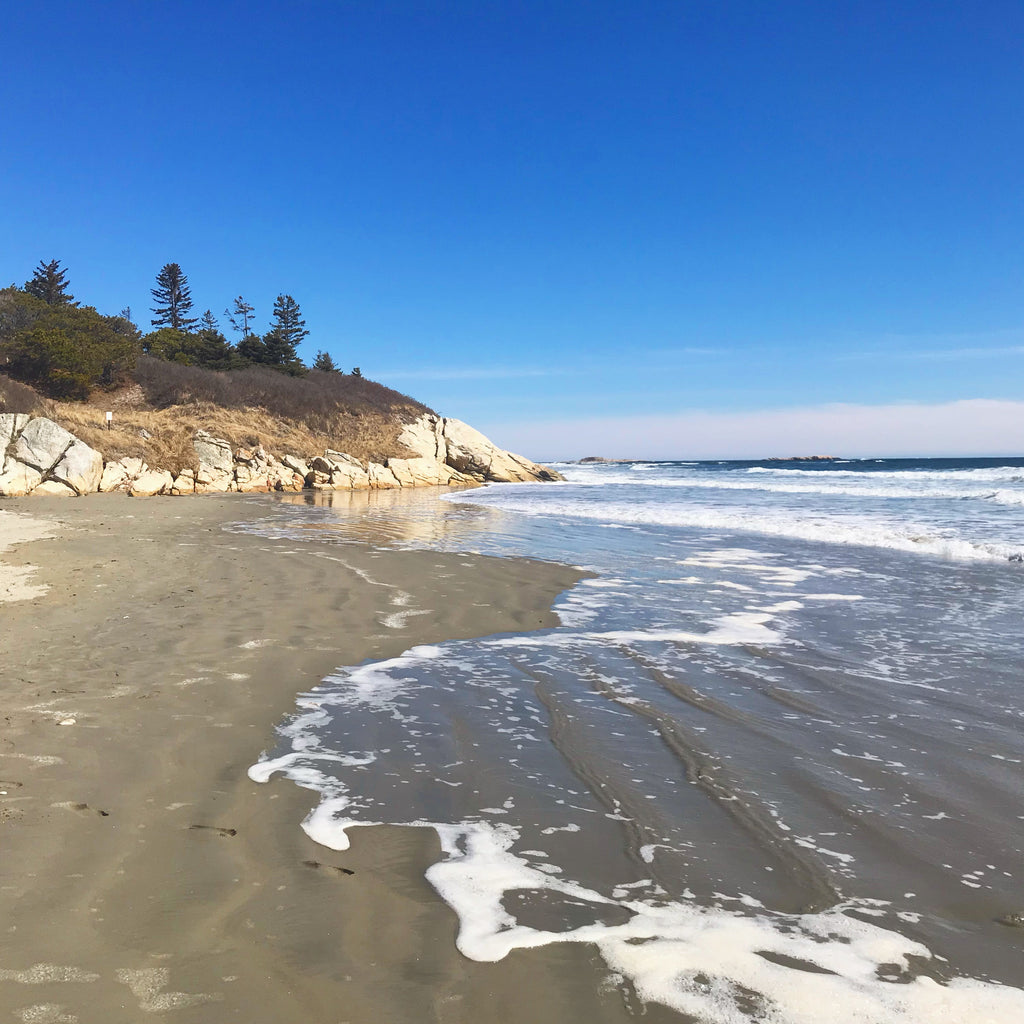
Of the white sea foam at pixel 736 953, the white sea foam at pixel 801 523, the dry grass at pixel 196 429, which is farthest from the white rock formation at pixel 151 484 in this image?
the white sea foam at pixel 736 953

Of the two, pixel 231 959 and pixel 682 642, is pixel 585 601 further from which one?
pixel 231 959

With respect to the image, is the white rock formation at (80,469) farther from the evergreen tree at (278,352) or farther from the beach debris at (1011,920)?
the beach debris at (1011,920)

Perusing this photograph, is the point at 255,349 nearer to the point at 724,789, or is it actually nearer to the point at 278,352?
the point at 278,352

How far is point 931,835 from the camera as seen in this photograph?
315cm

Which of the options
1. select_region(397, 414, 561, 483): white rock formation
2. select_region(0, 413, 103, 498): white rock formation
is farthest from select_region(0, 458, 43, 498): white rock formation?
select_region(397, 414, 561, 483): white rock formation

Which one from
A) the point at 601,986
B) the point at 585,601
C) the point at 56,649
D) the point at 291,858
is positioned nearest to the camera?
the point at 601,986

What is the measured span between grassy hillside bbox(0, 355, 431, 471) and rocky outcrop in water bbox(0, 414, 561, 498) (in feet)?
2.62

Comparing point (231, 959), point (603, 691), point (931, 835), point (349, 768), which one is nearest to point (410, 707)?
point (349, 768)

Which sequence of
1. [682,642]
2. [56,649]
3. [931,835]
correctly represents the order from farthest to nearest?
[682,642]
[56,649]
[931,835]

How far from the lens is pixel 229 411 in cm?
3503

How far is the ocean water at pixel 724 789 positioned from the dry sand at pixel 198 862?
0.56 ft

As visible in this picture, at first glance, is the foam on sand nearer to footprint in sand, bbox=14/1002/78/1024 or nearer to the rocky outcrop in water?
footprint in sand, bbox=14/1002/78/1024

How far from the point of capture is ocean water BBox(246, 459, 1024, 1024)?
2.29 metres

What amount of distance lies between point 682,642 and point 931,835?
3448mm
